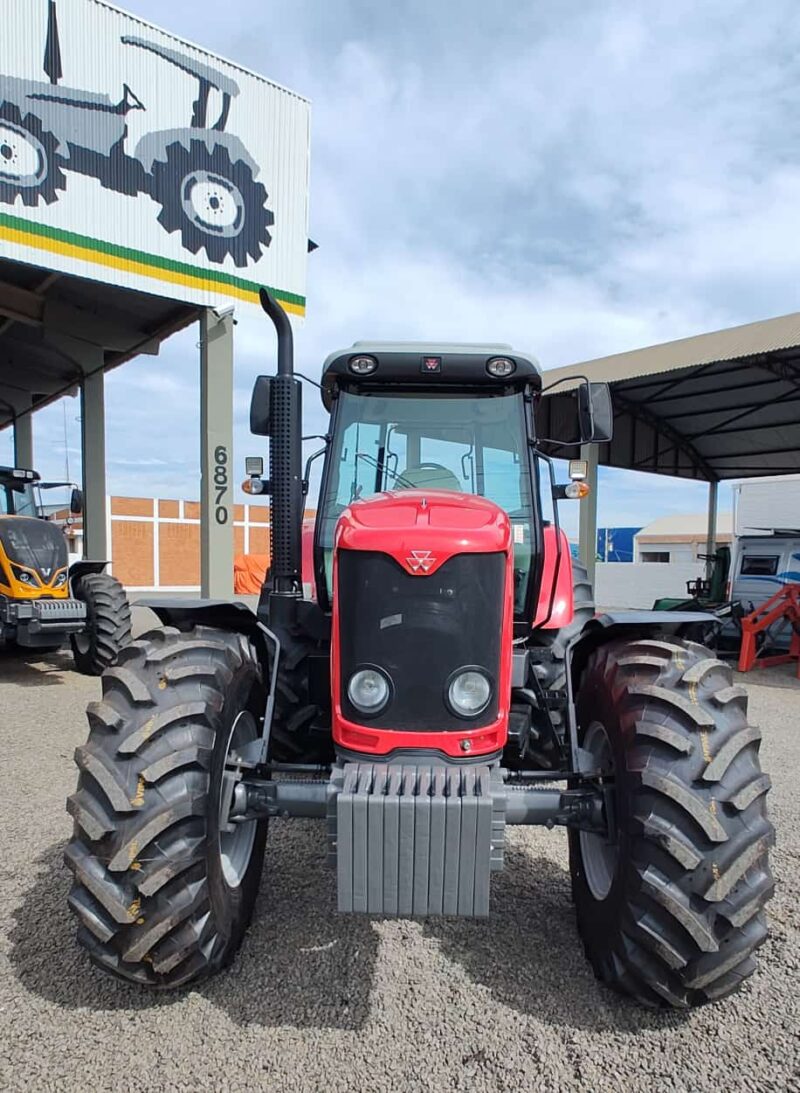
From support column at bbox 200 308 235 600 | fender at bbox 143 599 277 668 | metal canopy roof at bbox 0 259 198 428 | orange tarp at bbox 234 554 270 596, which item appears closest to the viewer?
fender at bbox 143 599 277 668

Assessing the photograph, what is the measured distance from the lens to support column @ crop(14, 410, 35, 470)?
18250mm

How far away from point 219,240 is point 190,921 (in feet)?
30.4

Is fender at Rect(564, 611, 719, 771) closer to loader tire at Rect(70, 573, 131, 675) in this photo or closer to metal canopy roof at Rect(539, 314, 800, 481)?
loader tire at Rect(70, 573, 131, 675)

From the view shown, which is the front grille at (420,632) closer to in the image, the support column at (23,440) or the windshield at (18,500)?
the windshield at (18,500)

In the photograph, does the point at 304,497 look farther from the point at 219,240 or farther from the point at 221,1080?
the point at 219,240

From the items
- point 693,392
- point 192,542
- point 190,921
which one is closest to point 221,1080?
point 190,921

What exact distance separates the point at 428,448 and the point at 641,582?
23.4 meters

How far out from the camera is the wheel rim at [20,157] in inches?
322

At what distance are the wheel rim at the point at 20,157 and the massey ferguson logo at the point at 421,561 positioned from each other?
8456 millimetres

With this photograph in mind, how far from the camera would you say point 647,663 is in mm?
2553

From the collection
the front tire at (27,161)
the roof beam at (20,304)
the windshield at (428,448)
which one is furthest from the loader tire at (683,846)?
the roof beam at (20,304)

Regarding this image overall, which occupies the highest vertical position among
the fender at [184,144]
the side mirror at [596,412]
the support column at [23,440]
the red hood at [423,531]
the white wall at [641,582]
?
the fender at [184,144]

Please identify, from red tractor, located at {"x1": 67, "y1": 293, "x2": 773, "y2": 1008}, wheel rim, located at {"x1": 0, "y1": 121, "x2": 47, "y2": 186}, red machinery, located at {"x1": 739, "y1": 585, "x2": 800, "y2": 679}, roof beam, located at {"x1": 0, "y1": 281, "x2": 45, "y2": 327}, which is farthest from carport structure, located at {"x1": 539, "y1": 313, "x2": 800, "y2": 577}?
roof beam, located at {"x1": 0, "y1": 281, "x2": 45, "y2": 327}

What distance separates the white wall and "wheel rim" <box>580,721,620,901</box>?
21.4 m
